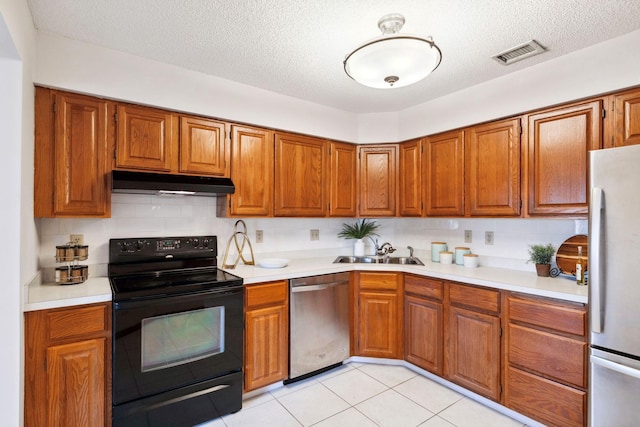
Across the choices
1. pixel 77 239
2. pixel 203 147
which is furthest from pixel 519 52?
pixel 77 239

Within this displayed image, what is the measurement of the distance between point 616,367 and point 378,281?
1.64 metres

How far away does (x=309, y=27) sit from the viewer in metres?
1.92

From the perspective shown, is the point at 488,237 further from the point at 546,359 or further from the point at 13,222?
the point at 13,222

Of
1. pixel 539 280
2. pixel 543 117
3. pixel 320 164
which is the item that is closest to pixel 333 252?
pixel 320 164

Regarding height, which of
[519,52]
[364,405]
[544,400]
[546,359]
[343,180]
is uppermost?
[519,52]

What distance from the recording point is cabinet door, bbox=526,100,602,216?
2143mm

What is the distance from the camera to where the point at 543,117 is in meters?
2.35

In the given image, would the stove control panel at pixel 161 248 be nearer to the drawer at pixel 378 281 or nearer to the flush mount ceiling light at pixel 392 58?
the drawer at pixel 378 281


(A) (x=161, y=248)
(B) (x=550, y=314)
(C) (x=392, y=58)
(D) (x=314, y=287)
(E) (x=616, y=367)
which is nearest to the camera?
(C) (x=392, y=58)

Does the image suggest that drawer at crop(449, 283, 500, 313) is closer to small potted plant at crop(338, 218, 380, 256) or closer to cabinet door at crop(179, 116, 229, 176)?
small potted plant at crop(338, 218, 380, 256)

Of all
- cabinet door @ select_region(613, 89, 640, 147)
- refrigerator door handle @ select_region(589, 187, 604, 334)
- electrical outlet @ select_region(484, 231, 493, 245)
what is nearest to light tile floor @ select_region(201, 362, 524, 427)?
refrigerator door handle @ select_region(589, 187, 604, 334)

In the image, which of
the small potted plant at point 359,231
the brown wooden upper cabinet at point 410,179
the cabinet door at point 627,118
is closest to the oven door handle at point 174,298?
the small potted plant at point 359,231

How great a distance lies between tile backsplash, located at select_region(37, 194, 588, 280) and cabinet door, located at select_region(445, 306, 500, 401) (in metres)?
0.70

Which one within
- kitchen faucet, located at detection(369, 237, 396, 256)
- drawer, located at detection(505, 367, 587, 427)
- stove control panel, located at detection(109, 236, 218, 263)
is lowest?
drawer, located at detection(505, 367, 587, 427)
